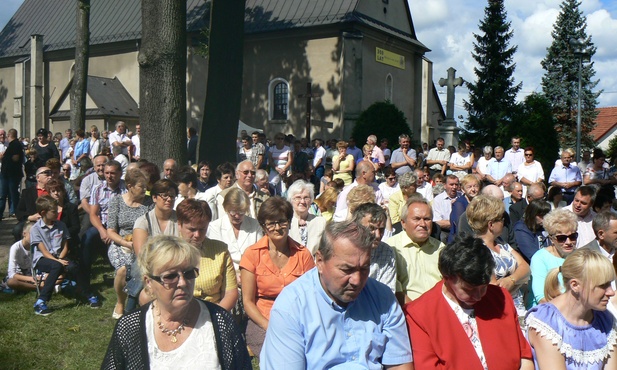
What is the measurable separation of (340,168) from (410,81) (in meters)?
21.5

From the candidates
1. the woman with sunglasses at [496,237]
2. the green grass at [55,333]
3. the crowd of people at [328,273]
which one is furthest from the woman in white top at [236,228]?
the woman with sunglasses at [496,237]

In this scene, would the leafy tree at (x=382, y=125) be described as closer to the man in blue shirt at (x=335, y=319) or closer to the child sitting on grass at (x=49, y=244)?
the child sitting on grass at (x=49, y=244)

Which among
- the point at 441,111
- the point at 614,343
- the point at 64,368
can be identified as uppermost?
the point at 441,111

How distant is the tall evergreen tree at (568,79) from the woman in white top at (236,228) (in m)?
47.2

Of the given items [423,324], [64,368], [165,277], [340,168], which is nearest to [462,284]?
[423,324]

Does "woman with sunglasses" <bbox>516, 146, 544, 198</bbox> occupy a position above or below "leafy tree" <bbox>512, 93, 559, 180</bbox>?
below

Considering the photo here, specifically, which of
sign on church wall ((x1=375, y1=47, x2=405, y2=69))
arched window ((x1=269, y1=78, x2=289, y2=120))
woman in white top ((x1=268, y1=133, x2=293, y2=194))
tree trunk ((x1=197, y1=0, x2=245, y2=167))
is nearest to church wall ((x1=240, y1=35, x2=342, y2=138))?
arched window ((x1=269, y1=78, x2=289, y2=120))

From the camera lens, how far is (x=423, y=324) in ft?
12.3

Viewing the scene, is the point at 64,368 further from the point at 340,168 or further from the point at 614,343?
the point at 340,168

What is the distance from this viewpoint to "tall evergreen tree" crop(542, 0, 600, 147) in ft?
165

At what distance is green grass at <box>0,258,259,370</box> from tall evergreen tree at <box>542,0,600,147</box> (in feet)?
154

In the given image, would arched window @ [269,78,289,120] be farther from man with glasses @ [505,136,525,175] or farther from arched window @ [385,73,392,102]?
man with glasses @ [505,136,525,175]

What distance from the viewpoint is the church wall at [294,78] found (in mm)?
29969

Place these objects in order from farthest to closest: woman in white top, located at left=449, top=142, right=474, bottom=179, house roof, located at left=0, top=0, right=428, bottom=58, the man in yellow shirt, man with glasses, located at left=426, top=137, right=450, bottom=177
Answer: house roof, located at left=0, top=0, right=428, bottom=58, man with glasses, located at left=426, top=137, right=450, bottom=177, woman in white top, located at left=449, top=142, right=474, bottom=179, the man in yellow shirt
